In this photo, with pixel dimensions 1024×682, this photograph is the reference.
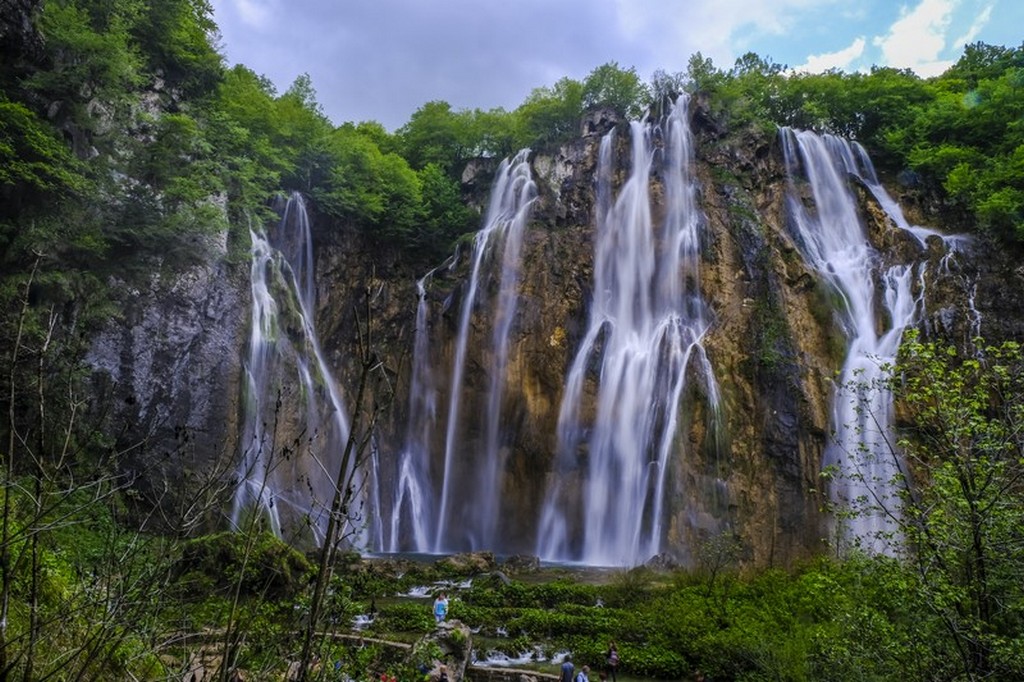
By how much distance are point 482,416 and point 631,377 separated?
21.1 ft

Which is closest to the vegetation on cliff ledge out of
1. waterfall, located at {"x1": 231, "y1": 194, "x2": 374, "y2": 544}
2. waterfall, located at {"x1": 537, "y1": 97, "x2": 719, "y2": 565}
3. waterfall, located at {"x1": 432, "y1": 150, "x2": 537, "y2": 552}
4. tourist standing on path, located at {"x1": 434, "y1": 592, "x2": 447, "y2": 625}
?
tourist standing on path, located at {"x1": 434, "y1": 592, "x2": 447, "y2": 625}

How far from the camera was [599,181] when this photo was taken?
29.7 meters

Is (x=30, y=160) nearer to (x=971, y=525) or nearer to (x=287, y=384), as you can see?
(x=287, y=384)

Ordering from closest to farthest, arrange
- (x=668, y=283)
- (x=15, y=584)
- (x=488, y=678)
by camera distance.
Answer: (x=15, y=584) < (x=488, y=678) < (x=668, y=283)

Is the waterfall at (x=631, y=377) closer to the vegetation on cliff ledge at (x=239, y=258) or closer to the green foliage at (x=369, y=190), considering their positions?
the vegetation on cliff ledge at (x=239, y=258)

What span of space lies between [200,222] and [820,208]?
23.7 m

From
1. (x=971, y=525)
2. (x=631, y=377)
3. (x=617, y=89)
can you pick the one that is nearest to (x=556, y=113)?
(x=617, y=89)

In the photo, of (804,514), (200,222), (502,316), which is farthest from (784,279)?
(200,222)

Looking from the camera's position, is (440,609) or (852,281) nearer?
(440,609)

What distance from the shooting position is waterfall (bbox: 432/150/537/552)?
25.0 meters

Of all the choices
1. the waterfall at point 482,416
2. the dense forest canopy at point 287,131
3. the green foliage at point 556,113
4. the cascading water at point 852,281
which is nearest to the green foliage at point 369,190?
the dense forest canopy at point 287,131

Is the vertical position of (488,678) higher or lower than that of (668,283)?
lower

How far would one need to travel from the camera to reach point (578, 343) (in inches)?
1015

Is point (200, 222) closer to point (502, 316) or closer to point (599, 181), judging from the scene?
point (502, 316)
